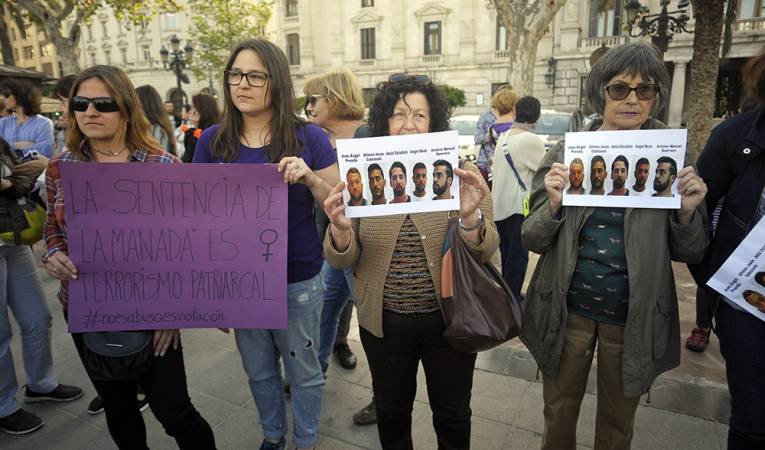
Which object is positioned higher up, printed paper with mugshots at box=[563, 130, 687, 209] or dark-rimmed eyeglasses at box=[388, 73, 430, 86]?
dark-rimmed eyeglasses at box=[388, 73, 430, 86]

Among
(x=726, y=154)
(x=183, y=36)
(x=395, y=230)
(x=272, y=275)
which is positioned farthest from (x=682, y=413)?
(x=183, y=36)

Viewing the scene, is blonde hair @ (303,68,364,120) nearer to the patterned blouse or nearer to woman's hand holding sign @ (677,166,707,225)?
the patterned blouse

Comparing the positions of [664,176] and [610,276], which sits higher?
[664,176]

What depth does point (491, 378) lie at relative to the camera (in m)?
3.45

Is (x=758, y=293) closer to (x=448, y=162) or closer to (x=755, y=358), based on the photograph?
(x=755, y=358)

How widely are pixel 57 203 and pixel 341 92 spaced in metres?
1.89

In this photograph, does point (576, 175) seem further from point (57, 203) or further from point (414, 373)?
point (57, 203)

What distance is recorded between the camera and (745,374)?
1.80 metres

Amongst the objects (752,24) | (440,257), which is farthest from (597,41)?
(440,257)

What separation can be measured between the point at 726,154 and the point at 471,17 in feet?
110

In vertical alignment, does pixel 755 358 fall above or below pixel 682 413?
above

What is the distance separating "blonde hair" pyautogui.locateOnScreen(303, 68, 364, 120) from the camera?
3322mm

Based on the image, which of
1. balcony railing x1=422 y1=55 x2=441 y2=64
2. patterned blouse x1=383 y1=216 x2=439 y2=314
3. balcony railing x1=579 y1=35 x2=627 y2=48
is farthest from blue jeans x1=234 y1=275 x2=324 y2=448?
balcony railing x1=422 y1=55 x2=441 y2=64

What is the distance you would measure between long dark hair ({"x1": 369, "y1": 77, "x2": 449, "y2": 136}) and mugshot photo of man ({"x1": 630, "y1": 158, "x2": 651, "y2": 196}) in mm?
808
